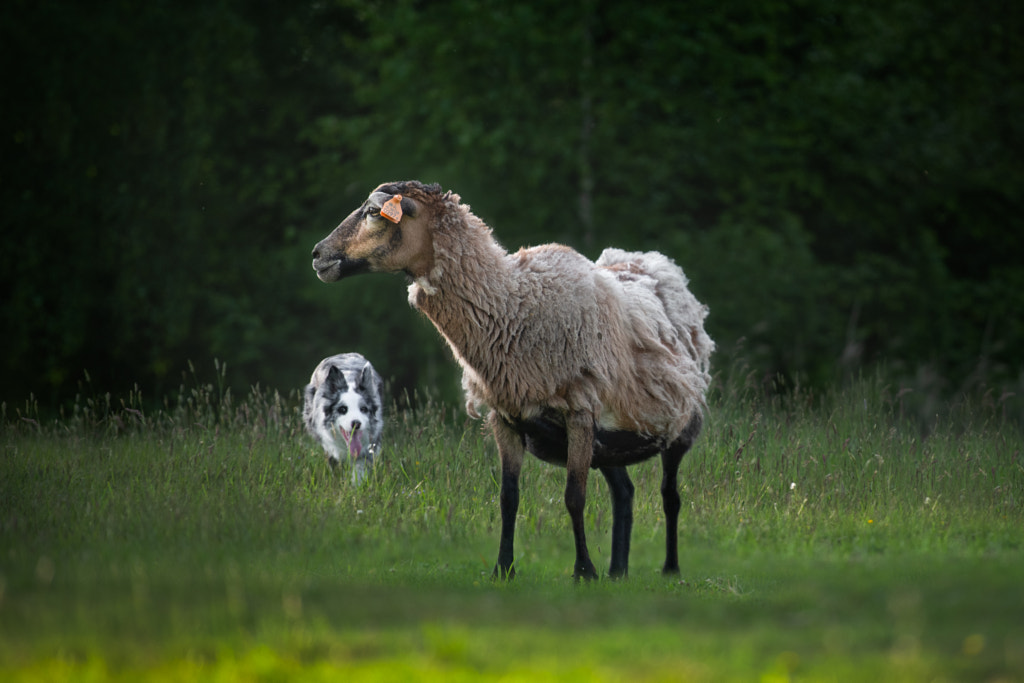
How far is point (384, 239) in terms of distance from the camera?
6.75 m

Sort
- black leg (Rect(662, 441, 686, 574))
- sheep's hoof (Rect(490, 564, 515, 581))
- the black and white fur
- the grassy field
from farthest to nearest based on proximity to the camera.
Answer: the black and white fur < black leg (Rect(662, 441, 686, 574)) < sheep's hoof (Rect(490, 564, 515, 581)) < the grassy field

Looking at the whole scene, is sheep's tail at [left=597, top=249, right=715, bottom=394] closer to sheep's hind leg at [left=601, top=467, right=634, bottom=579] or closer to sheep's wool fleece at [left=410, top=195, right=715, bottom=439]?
sheep's wool fleece at [left=410, top=195, right=715, bottom=439]

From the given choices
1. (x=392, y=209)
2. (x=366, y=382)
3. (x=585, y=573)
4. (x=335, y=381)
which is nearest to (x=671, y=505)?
(x=585, y=573)

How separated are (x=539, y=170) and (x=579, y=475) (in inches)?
383

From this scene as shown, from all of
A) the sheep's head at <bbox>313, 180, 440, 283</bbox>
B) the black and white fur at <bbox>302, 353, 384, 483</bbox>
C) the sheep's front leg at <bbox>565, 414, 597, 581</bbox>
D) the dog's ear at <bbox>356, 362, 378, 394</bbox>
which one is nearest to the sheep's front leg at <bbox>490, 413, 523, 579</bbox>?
the sheep's front leg at <bbox>565, 414, 597, 581</bbox>

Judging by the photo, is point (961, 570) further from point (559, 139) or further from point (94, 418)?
point (559, 139)

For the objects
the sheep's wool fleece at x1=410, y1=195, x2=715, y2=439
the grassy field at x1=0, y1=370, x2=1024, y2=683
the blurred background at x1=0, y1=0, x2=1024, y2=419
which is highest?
the blurred background at x1=0, y1=0, x2=1024, y2=419

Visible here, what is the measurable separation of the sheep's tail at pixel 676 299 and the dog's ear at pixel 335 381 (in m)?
2.79

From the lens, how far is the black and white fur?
945cm

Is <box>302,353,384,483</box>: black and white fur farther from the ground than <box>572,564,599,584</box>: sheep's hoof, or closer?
farther from the ground

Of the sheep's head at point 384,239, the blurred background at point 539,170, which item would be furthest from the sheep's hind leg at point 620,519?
the blurred background at point 539,170

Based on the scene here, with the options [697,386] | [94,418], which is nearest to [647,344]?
[697,386]

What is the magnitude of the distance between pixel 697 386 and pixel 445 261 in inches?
85.7

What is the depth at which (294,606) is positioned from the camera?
4.67 m
